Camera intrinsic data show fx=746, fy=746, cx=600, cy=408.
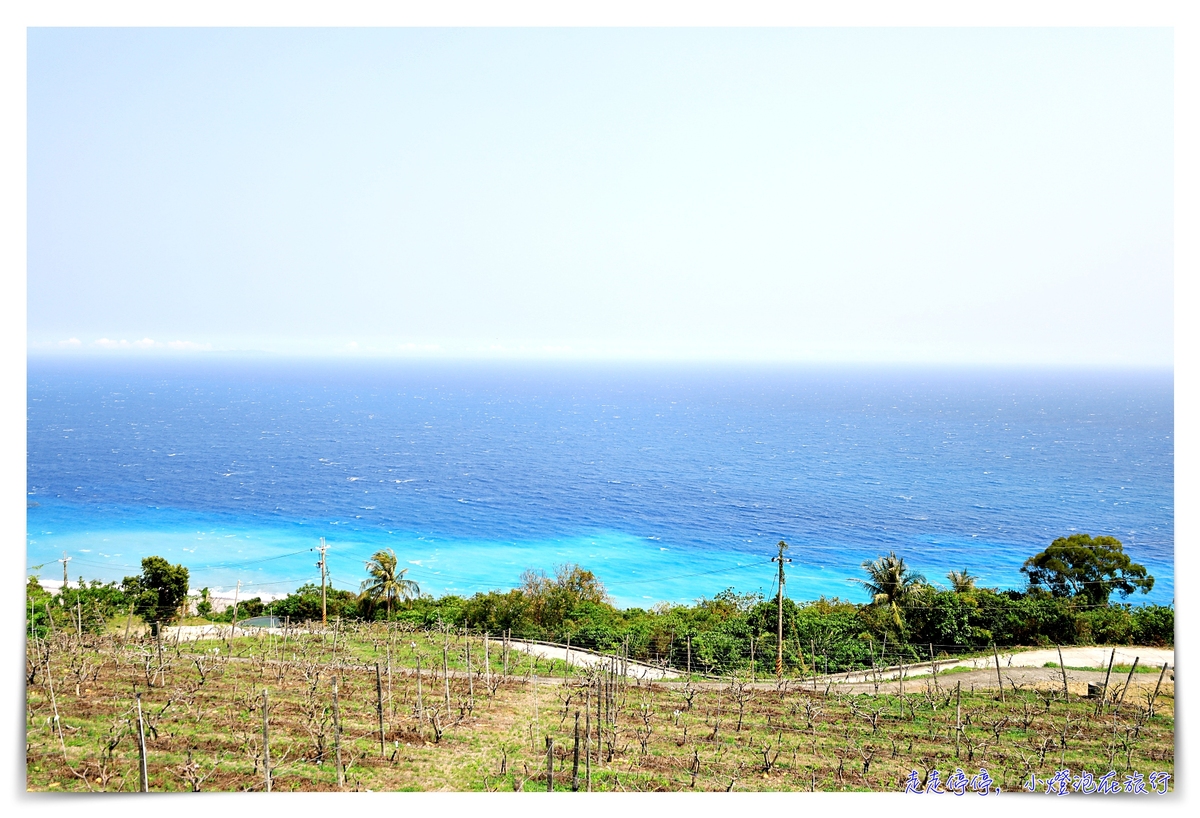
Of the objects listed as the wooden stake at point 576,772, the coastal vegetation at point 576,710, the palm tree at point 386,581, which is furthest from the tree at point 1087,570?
the wooden stake at point 576,772

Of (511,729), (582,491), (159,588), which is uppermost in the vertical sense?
(582,491)

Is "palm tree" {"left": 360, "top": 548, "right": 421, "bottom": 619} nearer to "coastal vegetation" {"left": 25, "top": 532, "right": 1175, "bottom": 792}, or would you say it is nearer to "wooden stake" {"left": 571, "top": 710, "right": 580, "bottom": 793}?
"coastal vegetation" {"left": 25, "top": 532, "right": 1175, "bottom": 792}

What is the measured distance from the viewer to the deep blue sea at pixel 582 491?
27750mm

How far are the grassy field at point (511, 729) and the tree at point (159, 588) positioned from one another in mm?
6454

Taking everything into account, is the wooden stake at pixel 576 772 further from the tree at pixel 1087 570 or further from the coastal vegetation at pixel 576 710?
the tree at pixel 1087 570

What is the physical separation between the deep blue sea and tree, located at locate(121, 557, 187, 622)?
4.89m

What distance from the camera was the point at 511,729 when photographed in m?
7.73

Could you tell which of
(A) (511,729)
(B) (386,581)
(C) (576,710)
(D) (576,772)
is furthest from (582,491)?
(D) (576,772)

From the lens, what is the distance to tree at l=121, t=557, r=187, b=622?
51.8 feet

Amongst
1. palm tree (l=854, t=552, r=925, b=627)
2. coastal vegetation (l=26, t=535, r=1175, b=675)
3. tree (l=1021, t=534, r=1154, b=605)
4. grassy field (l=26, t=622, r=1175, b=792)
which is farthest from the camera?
tree (l=1021, t=534, r=1154, b=605)

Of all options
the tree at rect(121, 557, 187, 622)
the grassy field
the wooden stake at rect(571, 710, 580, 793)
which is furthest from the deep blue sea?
the wooden stake at rect(571, 710, 580, 793)

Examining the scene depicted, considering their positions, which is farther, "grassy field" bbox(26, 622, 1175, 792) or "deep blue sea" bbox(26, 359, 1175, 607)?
"deep blue sea" bbox(26, 359, 1175, 607)

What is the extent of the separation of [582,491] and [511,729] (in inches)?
1299

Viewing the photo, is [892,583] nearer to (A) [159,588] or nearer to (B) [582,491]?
(A) [159,588]
